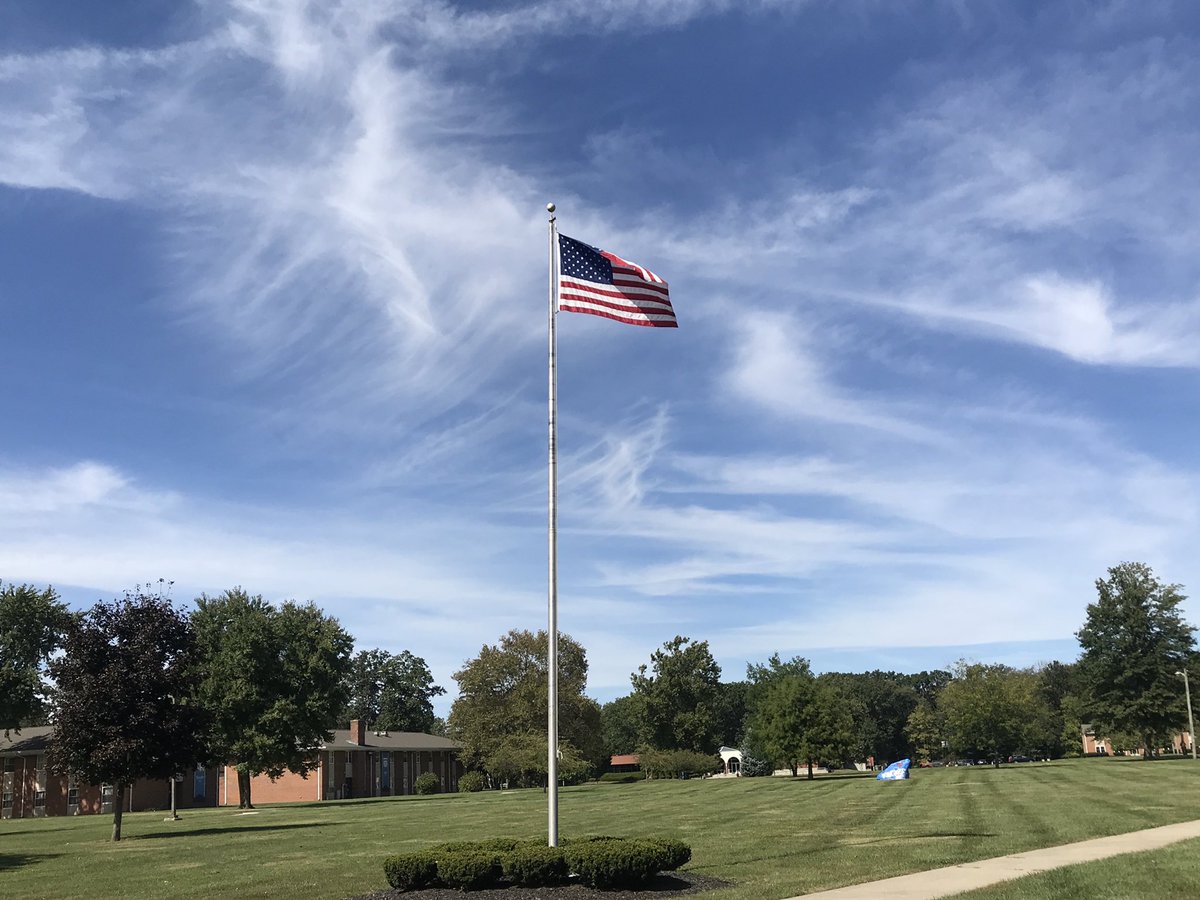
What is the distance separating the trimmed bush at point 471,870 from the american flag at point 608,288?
10049 mm

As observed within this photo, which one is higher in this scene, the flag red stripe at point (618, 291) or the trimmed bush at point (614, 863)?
the flag red stripe at point (618, 291)

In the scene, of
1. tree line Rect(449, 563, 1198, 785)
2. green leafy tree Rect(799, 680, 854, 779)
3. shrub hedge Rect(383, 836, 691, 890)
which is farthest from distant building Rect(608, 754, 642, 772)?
shrub hedge Rect(383, 836, 691, 890)

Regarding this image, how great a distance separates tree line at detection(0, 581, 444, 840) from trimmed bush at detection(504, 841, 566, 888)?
2465cm

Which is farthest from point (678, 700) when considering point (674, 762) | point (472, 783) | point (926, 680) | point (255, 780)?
point (926, 680)

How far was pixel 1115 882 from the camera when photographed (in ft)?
48.4

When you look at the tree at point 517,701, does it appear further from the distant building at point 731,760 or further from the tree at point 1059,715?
the distant building at point 731,760

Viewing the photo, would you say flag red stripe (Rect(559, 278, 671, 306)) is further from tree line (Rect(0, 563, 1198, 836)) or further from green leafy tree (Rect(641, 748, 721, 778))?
green leafy tree (Rect(641, 748, 721, 778))

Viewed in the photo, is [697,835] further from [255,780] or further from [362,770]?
[362,770]

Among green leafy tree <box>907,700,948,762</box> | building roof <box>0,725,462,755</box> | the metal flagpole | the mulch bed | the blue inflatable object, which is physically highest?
the metal flagpole

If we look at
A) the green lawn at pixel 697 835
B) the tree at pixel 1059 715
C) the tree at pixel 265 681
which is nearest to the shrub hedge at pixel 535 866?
Answer: the green lawn at pixel 697 835

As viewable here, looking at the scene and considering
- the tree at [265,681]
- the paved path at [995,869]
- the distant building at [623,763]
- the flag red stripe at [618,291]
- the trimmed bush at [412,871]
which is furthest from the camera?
the distant building at [623,763]

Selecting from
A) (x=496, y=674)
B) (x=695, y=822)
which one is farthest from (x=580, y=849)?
(x=496, y=674)

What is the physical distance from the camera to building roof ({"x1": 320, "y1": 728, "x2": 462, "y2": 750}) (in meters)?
86.7

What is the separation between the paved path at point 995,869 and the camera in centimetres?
1483
